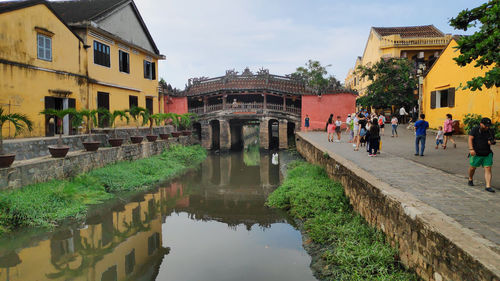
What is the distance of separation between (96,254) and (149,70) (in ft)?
52.5

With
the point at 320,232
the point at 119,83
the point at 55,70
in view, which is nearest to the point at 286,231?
the point at 320,232

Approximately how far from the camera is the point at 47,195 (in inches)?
309

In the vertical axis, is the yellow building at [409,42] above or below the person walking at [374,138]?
above

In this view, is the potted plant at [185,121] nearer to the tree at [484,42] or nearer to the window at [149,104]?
the window at [149,104]

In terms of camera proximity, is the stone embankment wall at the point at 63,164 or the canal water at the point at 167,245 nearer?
the canal water at the point at 167,245

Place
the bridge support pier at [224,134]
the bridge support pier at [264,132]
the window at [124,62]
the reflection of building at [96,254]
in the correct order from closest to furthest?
the reflection of building at [96,254] < the window at [124,62] < the bridge support pier at [264,132] < the bridge support pier at [224,134]

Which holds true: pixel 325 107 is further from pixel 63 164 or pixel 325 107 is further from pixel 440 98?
pixel 63 164

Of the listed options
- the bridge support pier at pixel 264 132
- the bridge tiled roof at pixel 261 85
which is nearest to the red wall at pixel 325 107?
the bridge tiled roof at pixel 261 85

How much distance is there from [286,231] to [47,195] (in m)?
5.96

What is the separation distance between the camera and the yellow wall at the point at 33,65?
1091 cm

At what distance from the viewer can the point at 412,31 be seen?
29.1m

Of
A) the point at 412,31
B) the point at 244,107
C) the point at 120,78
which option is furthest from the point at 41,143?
the point at 412,31

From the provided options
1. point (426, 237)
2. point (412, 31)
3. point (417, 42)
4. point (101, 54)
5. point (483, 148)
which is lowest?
point (426, 237)

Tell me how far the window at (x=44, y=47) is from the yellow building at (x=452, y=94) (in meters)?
15.5
